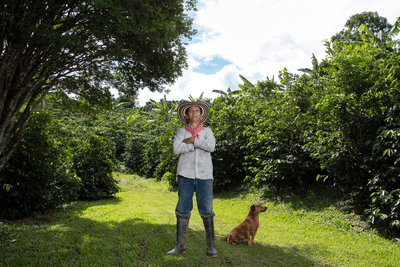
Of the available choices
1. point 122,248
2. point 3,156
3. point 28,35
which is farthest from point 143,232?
point 28,35

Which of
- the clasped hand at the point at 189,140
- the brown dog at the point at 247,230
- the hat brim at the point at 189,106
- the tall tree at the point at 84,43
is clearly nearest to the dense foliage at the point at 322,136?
the tall tree at the point at 84,43

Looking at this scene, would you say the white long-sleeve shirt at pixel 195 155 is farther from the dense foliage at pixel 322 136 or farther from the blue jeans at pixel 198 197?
the dense foliage at pixel 322 136

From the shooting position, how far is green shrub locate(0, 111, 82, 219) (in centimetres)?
633

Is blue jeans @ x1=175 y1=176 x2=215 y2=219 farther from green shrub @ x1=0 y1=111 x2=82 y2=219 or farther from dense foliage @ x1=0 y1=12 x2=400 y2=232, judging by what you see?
green shrub @ x1=0 y1=111 x2=82 y2=219

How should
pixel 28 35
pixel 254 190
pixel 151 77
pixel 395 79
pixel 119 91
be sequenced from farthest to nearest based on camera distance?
pixel 254 190, pixel 119 91, pixel 151 77, pixel 395 79, pixel 28 35

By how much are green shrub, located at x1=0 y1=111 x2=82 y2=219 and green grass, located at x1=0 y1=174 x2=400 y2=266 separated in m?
0.43

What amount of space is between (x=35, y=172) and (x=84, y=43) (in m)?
3.94

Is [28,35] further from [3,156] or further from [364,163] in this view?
[364,163]

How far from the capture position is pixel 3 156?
228 inches

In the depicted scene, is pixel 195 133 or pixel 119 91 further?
pixel 119 91

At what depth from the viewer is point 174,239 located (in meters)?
4.78

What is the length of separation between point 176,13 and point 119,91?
121 inches

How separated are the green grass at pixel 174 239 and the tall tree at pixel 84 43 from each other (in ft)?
7.19

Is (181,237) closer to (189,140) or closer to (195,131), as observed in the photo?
(189,140)
